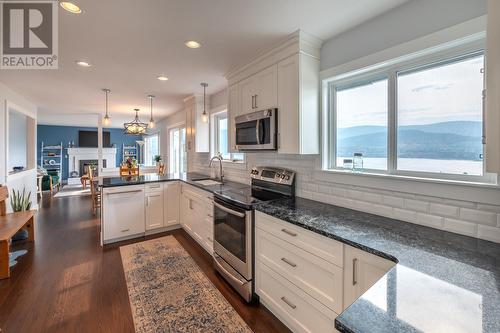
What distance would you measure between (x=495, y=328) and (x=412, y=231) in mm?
944

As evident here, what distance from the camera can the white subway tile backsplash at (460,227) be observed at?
138cm

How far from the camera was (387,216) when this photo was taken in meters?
1.76

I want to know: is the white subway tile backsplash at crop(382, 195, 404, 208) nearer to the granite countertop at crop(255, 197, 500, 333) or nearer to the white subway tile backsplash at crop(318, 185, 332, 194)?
the granite countertop at crop(255, 197, 500, 333)

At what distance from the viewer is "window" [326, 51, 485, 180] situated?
4.83 feet

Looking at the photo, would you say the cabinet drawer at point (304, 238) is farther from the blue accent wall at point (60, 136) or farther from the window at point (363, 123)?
the blue accent wall at point (60, 136)

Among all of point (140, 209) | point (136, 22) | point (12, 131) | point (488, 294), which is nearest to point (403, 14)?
point (488, 294)

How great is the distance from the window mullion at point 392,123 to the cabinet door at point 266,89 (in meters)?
1.00

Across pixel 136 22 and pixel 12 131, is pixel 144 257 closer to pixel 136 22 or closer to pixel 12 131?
pixel 136 22

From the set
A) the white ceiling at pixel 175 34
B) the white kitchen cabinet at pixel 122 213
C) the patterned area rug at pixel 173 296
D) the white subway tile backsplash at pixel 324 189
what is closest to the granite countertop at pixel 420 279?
the white subway tile backsplash at pixel 324 189

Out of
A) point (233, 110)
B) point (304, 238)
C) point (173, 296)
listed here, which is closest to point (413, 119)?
point (304, 238)

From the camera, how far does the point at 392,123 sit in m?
1.85

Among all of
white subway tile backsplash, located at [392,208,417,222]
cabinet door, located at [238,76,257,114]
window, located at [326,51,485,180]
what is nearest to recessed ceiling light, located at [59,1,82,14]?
cabinet door, located at [238,76,257,114]

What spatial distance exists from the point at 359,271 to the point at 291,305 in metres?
0.69

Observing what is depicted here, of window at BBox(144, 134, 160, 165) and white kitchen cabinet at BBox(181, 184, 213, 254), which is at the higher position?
window at BBox(144, 134, 160, 165)
